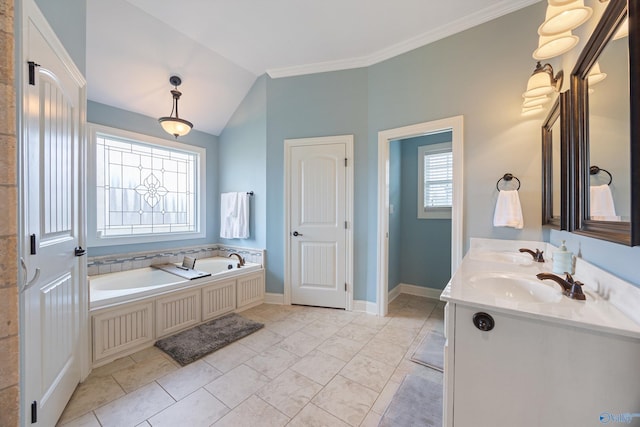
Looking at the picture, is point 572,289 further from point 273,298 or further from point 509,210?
point 273,298

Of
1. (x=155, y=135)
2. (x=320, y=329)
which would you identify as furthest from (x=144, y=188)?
(x=320, y=329)

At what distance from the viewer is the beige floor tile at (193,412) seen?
133 cm

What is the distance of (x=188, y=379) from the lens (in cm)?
167

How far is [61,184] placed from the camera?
4.30 feet

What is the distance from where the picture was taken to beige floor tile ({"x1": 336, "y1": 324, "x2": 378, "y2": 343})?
7.29 ft

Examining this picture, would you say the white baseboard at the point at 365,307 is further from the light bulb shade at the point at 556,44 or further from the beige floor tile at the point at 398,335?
the light bulb shade at the point at 556,44

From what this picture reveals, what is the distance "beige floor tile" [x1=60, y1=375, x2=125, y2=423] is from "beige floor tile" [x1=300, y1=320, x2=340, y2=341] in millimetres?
1420

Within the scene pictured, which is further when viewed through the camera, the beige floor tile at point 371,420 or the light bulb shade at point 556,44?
the beige floor tile at point 371,420

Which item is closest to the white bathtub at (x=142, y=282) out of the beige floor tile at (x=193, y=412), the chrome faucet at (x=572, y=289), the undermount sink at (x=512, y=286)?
the beige floor tile at (x=193, y=412)

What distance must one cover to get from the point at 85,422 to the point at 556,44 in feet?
10.5

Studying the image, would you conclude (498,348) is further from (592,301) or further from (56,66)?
(56,66)

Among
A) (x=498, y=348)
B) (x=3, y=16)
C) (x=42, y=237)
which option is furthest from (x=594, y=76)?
(x=42, y=237)

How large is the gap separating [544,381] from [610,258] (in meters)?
0.57

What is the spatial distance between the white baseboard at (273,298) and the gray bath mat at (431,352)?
165 centimetres
